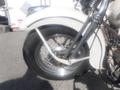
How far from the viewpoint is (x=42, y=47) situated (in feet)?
9.55

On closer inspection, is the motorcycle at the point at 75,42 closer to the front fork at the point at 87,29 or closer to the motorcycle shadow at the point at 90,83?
the front fork at the point at 87,29

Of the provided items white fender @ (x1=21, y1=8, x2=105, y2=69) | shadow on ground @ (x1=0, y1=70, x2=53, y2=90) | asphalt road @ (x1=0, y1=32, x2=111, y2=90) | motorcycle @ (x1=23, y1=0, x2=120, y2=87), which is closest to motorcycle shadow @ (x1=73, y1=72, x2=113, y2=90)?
asphalt road @ (x1=0, y1=32, x2=111, y2=90)

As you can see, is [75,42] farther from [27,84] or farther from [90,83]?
[27,84]

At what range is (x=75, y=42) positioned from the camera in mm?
2676

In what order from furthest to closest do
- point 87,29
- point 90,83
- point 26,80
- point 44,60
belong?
point 26,80
point 90,83
point 44,60
point 87,29

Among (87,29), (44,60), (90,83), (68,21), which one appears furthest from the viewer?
(90,83)

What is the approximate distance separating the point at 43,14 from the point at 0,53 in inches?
87.4

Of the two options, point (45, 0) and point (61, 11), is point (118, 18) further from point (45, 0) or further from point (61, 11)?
point (45, 0)

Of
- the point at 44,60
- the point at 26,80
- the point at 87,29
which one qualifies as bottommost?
the point at 26,80

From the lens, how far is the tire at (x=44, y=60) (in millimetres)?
2758

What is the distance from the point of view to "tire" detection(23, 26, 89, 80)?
2.76 m

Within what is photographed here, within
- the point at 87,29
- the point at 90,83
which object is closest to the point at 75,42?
the point at 87,29

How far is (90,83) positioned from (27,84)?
0.79m

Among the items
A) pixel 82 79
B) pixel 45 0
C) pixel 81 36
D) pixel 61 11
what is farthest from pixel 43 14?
pixel 45 0
